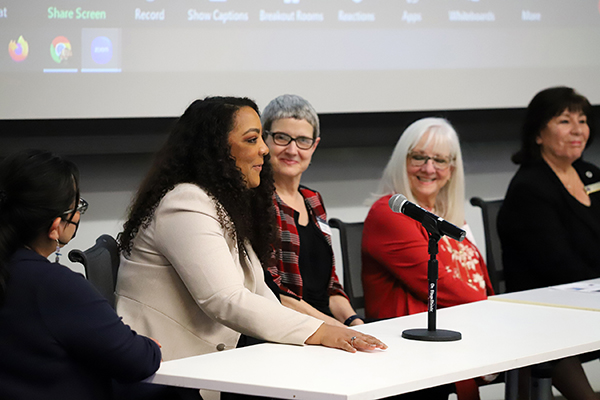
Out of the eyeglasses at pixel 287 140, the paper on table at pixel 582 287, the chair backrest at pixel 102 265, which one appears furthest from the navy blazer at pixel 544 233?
the chair backrest at pixel 102 265

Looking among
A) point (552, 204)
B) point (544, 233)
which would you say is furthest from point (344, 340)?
point (552, 204)

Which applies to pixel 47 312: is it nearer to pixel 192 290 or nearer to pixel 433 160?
pixel 192 290

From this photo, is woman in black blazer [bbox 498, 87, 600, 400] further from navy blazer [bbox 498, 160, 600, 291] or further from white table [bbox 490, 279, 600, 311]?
white table [bbox 490, 279, 600, 311]

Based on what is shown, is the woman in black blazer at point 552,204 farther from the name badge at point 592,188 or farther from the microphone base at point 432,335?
the microphone base at point 432,335

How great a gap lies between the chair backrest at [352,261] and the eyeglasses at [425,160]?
35 centimetres

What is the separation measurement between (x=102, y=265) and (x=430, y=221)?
911mm

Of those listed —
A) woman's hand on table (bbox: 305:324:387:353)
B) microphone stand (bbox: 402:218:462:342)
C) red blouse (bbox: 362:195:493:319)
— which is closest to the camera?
woman's hand on table (bbox: 305:324:387:353)

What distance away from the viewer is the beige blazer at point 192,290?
66.4 inches

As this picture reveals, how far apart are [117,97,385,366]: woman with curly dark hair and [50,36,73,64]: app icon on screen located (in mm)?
1328

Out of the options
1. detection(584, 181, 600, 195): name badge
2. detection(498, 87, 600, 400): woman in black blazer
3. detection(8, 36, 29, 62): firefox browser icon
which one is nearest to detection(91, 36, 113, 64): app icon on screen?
detection(8, 36, 29, 62): firefox browser icon

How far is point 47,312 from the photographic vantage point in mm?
1353

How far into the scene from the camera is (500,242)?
10.4 ft

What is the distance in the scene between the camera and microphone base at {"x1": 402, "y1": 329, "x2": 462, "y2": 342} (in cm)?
175

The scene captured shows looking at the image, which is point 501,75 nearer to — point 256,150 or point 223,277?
point 256,150
